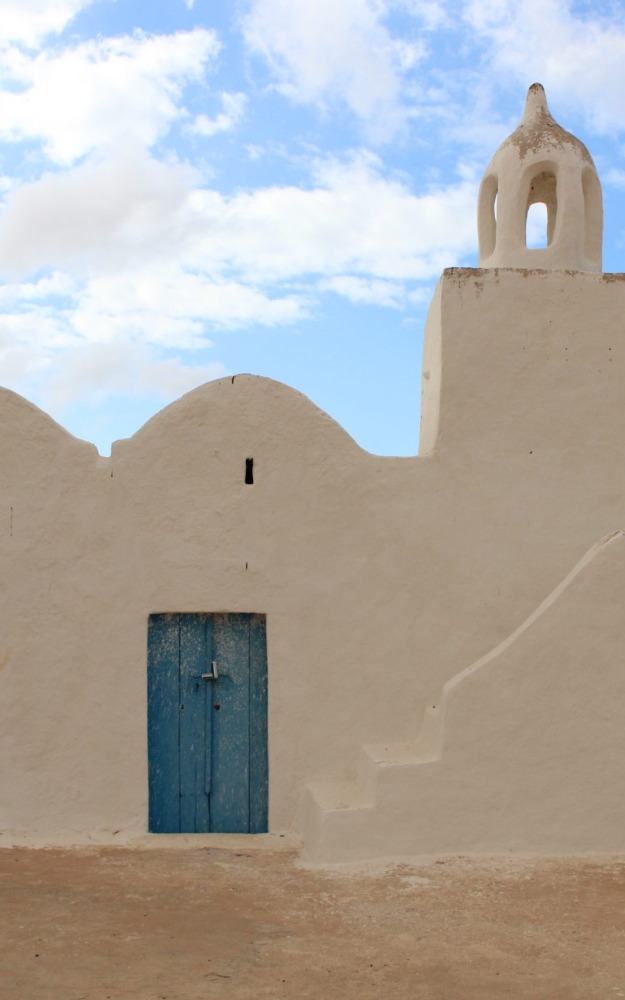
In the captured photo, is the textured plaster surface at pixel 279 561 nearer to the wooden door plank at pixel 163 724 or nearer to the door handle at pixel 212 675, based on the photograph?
the wooden door plank at pixel 163 724

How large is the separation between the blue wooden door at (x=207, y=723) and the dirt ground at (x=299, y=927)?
1.70 ft

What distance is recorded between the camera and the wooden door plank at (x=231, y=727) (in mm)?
7480

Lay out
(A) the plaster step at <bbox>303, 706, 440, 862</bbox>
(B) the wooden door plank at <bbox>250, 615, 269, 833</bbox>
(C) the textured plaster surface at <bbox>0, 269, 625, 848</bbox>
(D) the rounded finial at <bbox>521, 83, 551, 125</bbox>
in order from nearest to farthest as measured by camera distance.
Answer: (A) the plaster step at <bbox>303, 706, 440, 862</bbox>
(C) the textured plaster surface at <bbox>0, 269, 625, 848</bbox>
(B) the wooden door plank at <bbox>250, 615, 269, 833</bbox>
(D) the rounded finial at <bbox>521, 83, 551, 125</bbox>

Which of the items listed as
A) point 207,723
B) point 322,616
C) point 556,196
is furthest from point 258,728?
Answer: point 556,196

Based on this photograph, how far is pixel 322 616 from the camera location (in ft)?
25.0

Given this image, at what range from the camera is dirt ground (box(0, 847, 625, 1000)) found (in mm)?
4641

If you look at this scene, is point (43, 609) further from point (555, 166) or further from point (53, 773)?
point (555, 166)

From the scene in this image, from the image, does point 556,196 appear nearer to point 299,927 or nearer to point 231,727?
point 231,727

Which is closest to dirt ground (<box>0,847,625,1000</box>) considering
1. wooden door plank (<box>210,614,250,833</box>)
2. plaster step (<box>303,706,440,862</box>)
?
plaster step (<box>303,706,440,862</box>)

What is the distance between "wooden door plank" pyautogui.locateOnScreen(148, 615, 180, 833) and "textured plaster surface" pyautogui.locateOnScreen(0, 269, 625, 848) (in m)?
0.13

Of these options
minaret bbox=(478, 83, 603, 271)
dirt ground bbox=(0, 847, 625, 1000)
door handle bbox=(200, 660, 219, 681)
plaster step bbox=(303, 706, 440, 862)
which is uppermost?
minaret bbox=(478, 83, 603, 271)

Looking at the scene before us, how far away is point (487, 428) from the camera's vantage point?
809 cm

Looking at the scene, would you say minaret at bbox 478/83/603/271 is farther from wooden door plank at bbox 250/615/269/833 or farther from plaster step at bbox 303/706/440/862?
plaster step at bbox 303/706/440/862

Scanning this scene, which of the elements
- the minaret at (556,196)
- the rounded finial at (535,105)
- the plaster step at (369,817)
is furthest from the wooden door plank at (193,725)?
the rounded finial at (535,105)
